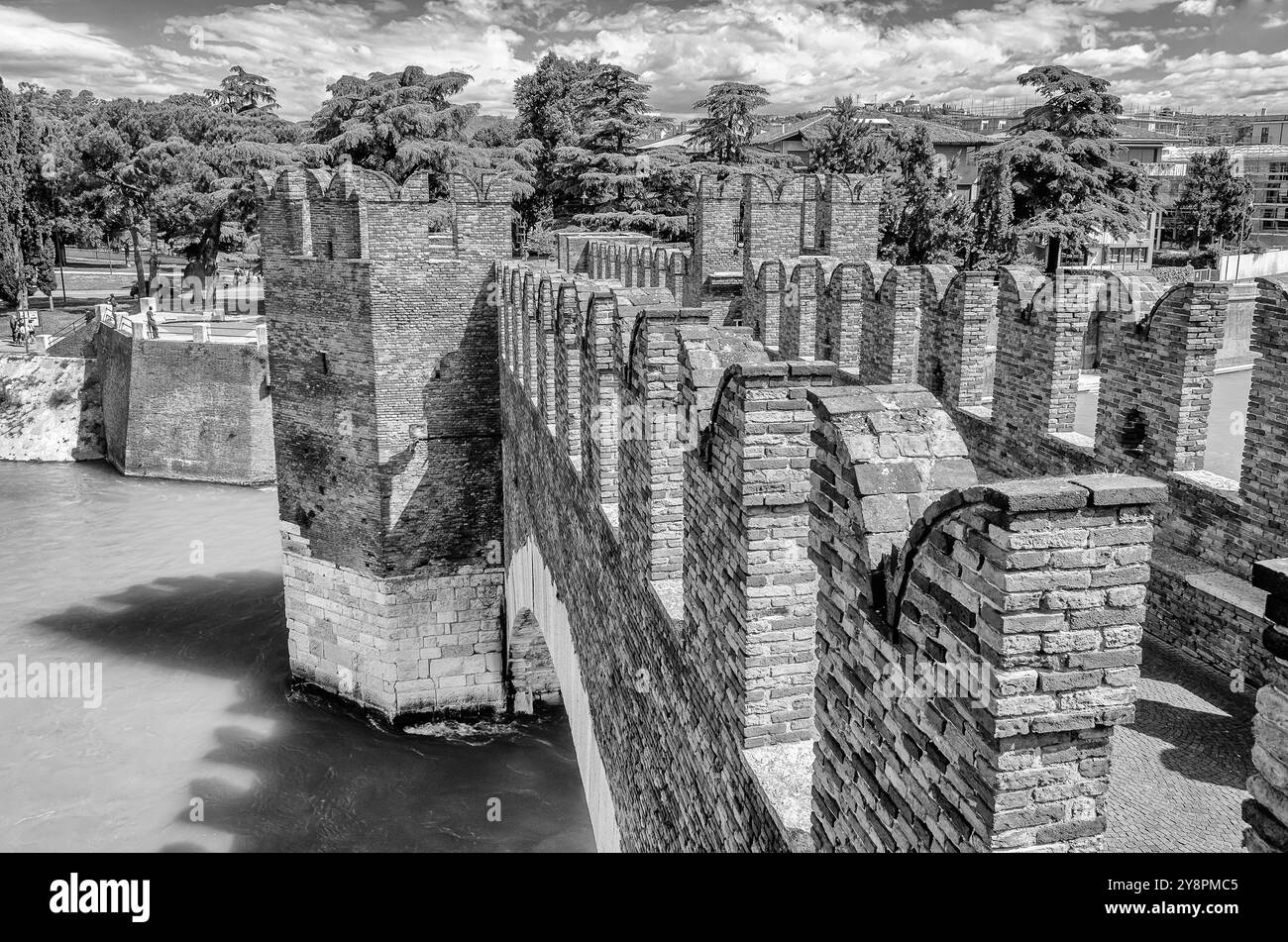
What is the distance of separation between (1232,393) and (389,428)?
15008 millimetres

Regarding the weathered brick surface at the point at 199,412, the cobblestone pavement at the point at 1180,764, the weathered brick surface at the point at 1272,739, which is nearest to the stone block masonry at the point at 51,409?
the weathered brick surface at the point at 199,412

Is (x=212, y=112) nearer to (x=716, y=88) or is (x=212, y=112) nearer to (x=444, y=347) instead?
(x=716, y=88)

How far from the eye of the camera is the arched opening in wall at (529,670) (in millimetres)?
16078

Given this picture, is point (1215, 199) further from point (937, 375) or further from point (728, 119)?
point (937, 375)

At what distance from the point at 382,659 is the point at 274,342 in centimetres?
485

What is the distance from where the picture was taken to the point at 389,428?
1516cm

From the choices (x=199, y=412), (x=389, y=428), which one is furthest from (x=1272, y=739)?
(x=199, y=412)

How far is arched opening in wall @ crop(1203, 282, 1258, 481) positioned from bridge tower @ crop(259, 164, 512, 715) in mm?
9303

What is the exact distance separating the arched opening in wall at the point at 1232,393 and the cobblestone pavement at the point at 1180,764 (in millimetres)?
1200

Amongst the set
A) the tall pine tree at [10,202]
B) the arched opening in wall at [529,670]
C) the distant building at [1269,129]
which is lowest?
the arched opening in wall at [529,670]

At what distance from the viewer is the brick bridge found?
8.39 feet

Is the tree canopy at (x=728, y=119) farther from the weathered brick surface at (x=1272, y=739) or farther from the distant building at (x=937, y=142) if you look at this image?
the weathered brick surface at (x=1272, y=739)

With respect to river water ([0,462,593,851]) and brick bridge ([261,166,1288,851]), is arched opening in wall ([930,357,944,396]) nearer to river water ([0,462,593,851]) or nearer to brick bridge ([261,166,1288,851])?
brick bridge ([261,166,1288,851])

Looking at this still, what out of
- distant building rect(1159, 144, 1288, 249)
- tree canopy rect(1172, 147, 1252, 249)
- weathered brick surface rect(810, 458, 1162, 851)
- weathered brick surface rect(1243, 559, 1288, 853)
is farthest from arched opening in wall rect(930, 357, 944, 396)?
distant building rect(1159, 144, 1288, 249)
